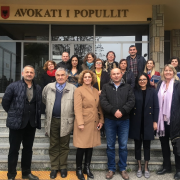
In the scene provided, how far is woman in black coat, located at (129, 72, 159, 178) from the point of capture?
331 cm

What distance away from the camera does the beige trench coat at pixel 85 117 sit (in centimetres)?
315

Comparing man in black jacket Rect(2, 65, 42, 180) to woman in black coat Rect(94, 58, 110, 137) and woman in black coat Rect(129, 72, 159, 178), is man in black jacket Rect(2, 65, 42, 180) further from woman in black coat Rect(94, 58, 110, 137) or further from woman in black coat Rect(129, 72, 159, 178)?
woman in black coat Rect(129, 72, 159, 178)

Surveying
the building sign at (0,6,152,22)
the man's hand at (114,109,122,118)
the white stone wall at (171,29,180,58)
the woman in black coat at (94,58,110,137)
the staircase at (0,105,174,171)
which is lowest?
the staircase at (0,105,174,171)

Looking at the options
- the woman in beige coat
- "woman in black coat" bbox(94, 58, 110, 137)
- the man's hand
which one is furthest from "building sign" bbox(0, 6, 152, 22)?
the man's hand

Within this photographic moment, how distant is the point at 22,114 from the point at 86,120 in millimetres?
1025

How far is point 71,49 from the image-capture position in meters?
8.15

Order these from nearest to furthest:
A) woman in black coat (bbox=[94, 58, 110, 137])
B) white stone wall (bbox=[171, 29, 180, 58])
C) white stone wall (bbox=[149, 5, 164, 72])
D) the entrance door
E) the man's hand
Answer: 1. the man's hand
2. woman in black coat (bbox=[94, 58, 110, 137])
3. white stone wall (bbox=[149, 5, 164, 72])
4. the entrance door
5. white stone wall (bbox=[171, 29, 180, 58])

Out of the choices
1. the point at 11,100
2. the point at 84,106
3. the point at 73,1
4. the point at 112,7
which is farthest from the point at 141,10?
the point at 11,100

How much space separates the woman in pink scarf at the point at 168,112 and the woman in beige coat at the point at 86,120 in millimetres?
1134

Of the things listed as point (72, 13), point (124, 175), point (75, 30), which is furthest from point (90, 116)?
point (75, 30)

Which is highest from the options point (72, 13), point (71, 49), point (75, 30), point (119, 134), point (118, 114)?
point (72, 13)

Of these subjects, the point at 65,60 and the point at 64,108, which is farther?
the point at 65,60

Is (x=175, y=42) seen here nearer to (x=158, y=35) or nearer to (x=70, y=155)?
(x=158, y=35)

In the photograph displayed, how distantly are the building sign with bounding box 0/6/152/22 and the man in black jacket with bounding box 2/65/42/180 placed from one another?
194 inches
